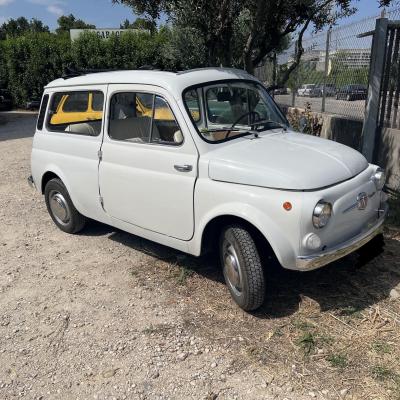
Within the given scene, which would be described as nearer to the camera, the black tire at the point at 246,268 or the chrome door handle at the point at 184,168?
the black tire at the point at 246,268

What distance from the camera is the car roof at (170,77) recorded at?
12.7 ft

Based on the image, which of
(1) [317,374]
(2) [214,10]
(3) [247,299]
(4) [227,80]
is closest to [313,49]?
(2) [214,10]

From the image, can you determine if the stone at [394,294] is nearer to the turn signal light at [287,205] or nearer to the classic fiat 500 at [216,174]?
the classic fiat 500 at [216,174]

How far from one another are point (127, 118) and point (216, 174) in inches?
55.4

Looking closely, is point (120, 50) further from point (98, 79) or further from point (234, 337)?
point (234, 337)

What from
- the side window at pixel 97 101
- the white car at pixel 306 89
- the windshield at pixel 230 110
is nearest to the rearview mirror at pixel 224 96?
the windshield at pixel 230 110

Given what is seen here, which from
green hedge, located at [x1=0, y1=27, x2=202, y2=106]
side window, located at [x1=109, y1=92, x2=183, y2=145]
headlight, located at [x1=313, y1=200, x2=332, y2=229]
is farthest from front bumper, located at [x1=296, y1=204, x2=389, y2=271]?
green hedge, located at [x1=0, y1=27, x2=202, y2=106]

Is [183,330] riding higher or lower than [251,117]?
lower

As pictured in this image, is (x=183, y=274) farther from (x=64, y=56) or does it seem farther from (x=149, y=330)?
(x=64, y=56)

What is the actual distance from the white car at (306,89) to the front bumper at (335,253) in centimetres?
573

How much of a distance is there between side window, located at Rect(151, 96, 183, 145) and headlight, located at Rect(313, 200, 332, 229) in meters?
1.32

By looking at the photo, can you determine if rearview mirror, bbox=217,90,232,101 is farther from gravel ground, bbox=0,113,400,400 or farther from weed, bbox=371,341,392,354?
weed, bbox=371,341,392,354

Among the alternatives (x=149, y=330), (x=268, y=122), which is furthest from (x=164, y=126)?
(x=149, y=330)

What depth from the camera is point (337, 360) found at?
9.68 ft
